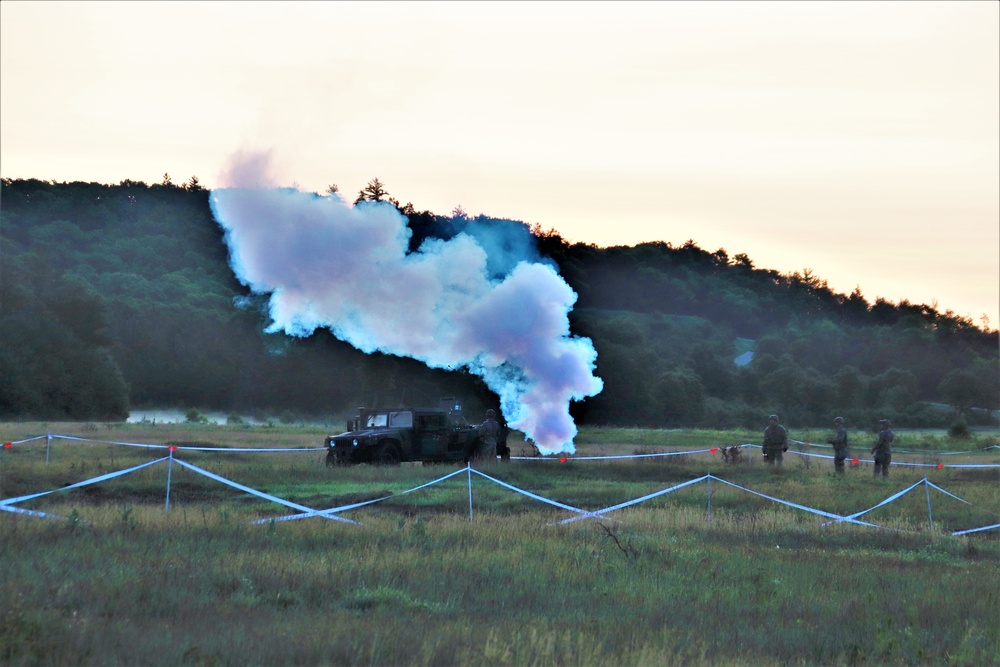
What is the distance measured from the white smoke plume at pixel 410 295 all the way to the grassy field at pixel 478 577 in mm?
8169

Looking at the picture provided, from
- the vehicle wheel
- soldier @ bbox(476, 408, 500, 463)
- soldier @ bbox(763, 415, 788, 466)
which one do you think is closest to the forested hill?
soldier @ bbox(476, 408, 500, 463)

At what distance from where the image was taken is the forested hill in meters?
65.0

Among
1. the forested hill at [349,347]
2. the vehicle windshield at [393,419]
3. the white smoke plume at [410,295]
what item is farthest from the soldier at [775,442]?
the forested hill at [349,347]

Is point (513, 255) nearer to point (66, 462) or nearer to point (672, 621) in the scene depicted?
point (66, 462)

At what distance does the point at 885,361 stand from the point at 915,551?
312 ft

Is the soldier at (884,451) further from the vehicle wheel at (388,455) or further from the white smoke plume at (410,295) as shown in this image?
A: the vehicle wheel at (388,455)

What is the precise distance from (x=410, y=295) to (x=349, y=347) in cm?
4095

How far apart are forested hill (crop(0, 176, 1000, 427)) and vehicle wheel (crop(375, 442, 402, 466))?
11149mm

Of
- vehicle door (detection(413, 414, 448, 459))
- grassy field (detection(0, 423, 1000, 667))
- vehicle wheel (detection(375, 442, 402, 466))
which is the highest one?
vehicle door (detection(413, 414, 448, 459))

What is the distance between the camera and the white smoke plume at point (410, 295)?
2991 cm

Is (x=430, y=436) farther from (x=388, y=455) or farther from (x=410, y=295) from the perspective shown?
(x=410, y=295)

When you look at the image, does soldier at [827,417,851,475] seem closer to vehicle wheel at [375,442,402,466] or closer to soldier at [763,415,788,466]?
soldier at [763,415,788,466]

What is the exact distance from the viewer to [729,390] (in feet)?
307

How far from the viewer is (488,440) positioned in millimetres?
29578
